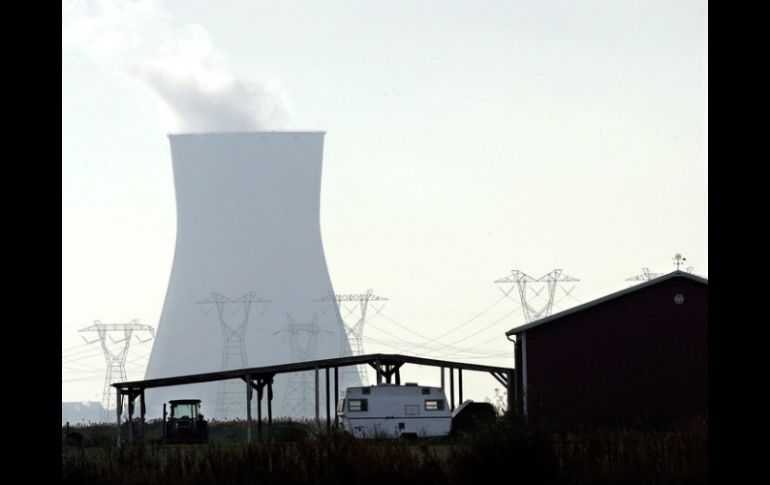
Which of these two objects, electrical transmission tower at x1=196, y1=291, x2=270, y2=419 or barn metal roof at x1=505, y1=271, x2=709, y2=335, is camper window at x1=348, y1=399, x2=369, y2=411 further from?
electrical transmission tower at x1=196, y1=291, x2=270, y2=419

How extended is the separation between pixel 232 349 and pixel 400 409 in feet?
233

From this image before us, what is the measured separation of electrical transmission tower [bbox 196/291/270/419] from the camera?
98.1 metres

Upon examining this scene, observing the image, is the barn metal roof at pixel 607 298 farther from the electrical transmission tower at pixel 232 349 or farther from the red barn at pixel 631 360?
the electrical transmission tower at pixel 232 349

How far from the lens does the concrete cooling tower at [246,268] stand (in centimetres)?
9525

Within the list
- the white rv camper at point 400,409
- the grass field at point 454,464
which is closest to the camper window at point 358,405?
the white rv camper at point 400,409

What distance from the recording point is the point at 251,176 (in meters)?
103

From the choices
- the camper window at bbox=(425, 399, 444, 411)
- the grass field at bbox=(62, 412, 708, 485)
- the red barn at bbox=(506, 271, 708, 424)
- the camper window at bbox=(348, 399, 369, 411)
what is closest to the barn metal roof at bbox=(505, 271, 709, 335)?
the red barn at bbox=(506, 271, 708, 424)

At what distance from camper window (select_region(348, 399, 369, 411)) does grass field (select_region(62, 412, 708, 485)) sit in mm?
20350

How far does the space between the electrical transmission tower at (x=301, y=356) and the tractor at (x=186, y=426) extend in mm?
54237

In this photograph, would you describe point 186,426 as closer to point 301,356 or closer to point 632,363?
point 632,363
